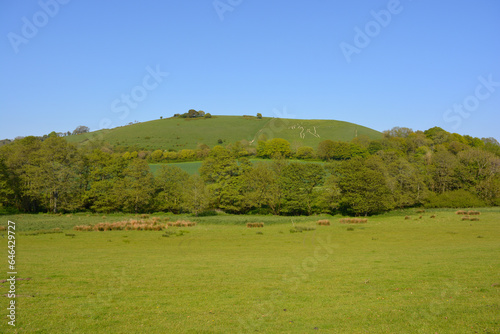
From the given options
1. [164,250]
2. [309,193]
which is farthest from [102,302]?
[309,193]

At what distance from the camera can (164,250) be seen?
3014cm

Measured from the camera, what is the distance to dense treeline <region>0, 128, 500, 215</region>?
2955 inches

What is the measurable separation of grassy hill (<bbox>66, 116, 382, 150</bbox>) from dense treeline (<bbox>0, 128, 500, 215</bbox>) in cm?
5832

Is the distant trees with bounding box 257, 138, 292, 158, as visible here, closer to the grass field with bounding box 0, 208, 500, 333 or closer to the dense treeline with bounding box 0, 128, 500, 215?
the dense treeline with bounding box 0, 128, 500, 215

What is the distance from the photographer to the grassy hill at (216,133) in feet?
512

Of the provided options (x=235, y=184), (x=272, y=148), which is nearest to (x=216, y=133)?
(x=272, y=148)

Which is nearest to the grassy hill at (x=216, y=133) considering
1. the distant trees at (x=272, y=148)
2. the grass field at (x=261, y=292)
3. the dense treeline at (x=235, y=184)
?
the distant trees at (x=272, y=148)

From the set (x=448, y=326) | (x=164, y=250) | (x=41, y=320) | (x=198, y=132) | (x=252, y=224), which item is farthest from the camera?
(x=198, y=132)

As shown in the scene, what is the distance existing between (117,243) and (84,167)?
59080mm

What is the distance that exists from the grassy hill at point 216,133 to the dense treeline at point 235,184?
5832 centimetres

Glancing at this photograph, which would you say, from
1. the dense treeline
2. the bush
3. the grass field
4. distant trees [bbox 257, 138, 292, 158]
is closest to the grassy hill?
distant trees [bbox 257, 138, 292, 158]

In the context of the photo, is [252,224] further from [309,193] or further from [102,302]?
[102,302]

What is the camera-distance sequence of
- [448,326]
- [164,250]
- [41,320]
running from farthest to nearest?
1. [164,250]
2. [41,320]
3. [448,326]

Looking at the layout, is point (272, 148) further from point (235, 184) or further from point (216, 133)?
point (235, 184)
